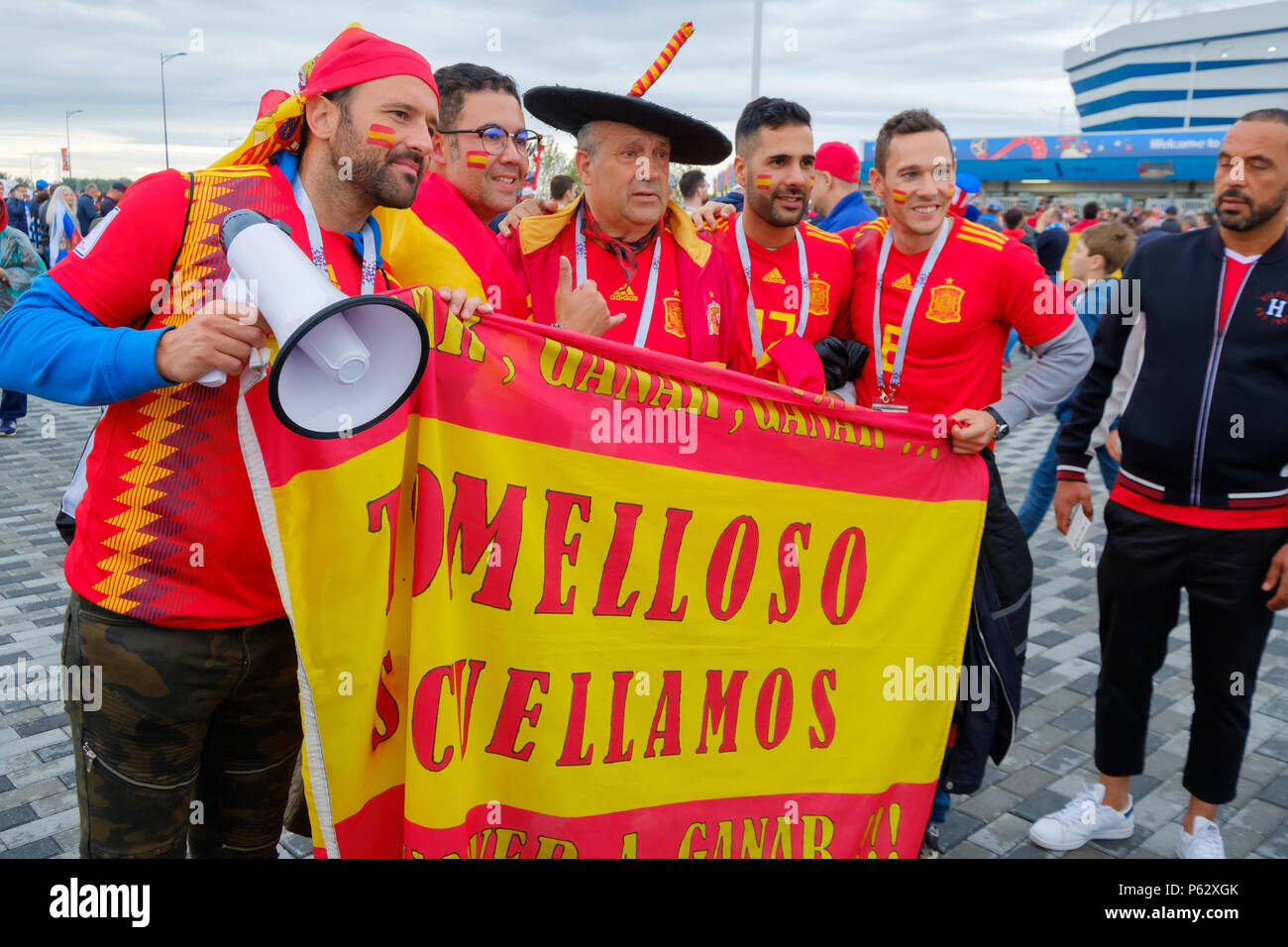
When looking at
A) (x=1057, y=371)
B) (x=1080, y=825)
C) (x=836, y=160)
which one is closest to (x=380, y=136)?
(x=1057, y=371)

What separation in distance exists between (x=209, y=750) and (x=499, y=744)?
806mm

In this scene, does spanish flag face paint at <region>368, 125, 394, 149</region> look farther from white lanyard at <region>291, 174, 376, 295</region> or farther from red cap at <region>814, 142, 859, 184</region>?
red cap at <region>814, 142, 859, 184</region>

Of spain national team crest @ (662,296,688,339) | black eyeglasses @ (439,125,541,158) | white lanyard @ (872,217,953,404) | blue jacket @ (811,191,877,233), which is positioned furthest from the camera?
blue jacket @ (811,191,877,233)

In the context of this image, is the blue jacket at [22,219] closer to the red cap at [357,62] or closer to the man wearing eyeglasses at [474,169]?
the man wearing eyeglasses at [474,169]

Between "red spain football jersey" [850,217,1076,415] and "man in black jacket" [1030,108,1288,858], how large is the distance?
0.44 meters

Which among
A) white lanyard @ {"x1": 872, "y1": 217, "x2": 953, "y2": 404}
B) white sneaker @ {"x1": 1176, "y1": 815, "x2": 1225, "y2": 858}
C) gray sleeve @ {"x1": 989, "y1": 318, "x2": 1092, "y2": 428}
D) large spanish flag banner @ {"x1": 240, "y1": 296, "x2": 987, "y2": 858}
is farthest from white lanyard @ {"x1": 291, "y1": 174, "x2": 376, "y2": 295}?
white sneaker @ {"x1": 1176, "y1": 815, "x2": 1225, "y2": 858}

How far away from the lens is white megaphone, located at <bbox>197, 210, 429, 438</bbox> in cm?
181

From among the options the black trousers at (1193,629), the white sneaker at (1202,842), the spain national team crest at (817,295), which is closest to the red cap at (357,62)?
the spain national team crest at (817,295)

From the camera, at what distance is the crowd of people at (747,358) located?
7.31 feet

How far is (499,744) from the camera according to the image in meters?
2.56

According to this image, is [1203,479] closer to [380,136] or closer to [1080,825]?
[1080,825]
